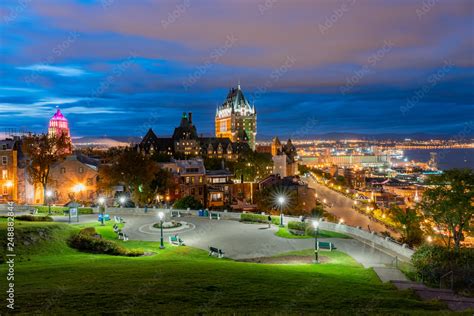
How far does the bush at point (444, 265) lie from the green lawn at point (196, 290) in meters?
2.64

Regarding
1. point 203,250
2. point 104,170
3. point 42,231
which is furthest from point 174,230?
point 104,170

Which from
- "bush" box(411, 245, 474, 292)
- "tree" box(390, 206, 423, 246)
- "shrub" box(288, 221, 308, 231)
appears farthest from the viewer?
"tree" box(390, 206, 423, 246)

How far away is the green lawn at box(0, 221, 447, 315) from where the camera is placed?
12523 mm

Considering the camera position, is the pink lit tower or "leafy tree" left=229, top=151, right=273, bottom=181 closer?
"leafy tree" left=229, top=151, right=273, bottom=181

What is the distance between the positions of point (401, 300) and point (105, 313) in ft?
32.4

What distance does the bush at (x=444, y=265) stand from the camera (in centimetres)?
1867

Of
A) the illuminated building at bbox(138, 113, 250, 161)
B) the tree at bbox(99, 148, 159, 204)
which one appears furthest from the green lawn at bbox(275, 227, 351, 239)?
the illuminated building at bbox(138, 113, 250, 161)

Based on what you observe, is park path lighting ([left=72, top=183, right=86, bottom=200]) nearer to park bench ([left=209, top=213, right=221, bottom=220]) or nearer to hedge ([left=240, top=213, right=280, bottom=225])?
park bench ([left=209, top=213, right=221, bottom=220])

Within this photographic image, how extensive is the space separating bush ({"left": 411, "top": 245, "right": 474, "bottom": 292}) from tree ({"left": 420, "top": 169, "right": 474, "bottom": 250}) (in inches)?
279

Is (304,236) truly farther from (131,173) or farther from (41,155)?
(41,155)

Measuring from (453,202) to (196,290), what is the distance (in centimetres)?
2084

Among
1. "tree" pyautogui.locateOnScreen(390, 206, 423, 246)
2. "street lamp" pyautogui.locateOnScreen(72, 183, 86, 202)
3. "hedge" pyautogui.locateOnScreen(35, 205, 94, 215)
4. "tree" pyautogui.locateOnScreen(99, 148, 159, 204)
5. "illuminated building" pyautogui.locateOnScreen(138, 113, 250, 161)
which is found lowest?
"tree" pyautogui.locateOnScreen(390, 206, 423, 246)

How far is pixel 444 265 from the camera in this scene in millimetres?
19297

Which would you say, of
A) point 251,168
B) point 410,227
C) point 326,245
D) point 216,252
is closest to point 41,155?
point 216,252
